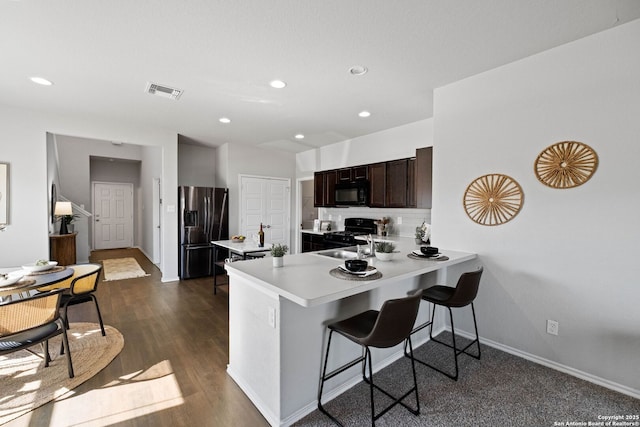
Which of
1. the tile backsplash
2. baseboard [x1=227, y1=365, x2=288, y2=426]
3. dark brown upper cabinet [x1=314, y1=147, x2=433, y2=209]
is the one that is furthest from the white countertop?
the tile backsplash

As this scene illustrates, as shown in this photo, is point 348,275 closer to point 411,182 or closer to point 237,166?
point 411,182

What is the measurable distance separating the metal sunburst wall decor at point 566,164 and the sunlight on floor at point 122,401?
325 cm

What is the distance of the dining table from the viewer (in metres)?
2.03

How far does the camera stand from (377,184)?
4.75 m

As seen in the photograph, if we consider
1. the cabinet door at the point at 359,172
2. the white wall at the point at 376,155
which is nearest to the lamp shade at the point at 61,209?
the white wall at the point at 376,155

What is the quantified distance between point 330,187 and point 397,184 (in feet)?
5.27

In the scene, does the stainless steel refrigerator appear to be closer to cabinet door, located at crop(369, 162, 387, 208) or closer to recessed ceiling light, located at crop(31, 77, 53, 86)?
recessed ceiling light, located at crop(31, 77, 53, 86)

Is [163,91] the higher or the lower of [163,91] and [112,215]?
the higher

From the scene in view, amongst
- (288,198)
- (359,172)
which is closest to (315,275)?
(359,172)

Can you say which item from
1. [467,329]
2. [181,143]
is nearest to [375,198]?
[467,329]

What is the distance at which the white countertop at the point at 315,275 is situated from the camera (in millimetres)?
1550

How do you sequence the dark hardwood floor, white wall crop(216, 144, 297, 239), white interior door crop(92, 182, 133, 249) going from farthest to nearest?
white interior door crop(92, 182, 133, 249) → white wall crop(216, 144, 297, 239) → the dark hardwood floor

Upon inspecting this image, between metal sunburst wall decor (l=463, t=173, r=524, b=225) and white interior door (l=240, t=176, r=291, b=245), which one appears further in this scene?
white interior door (l=240, t=176, r=291, b=245)

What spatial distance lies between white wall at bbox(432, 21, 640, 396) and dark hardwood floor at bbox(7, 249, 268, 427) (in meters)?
2.33
